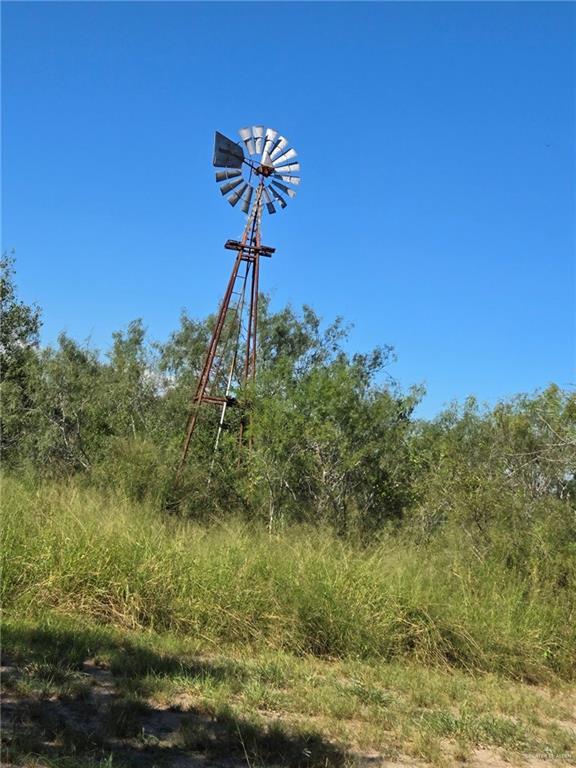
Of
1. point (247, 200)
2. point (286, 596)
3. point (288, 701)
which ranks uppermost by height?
Result: point (247, 200)

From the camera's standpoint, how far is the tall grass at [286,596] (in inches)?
247

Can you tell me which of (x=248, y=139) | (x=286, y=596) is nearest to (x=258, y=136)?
(x=248, y=139)

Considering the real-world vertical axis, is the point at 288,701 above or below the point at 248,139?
below

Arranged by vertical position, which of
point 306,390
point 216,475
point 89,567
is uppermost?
point 306,390

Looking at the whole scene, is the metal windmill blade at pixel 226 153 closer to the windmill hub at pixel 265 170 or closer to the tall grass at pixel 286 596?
the windmill hub at pixel 265 170

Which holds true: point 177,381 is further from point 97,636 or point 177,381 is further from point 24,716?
point 24,716

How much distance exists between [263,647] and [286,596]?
0.57 metres

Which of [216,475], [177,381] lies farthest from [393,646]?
[177,381]

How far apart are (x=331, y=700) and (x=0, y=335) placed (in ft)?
48.7

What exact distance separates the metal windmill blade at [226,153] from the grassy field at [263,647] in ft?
33.2

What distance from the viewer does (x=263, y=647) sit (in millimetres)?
6055

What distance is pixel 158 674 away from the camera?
4996 millimetres

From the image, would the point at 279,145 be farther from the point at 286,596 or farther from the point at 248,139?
the point at 286,596

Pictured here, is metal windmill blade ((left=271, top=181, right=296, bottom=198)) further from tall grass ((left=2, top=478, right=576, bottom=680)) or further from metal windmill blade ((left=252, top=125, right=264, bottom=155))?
tall grass ((left=2, top=478, right=576, bottom=680))
